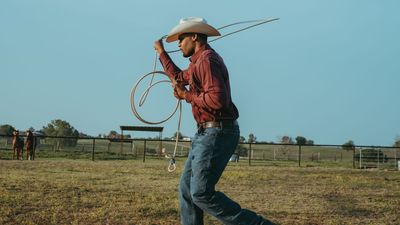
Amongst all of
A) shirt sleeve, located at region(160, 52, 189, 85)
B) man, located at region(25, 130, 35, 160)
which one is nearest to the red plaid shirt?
shirt sleeve, located at region(160, 52, 189, 85)

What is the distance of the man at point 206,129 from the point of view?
3.88 metres

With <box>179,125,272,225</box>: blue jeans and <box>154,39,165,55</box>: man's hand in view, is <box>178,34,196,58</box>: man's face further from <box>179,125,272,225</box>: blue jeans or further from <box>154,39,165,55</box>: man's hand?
<box>179,125,272,225</box>: blue jeans

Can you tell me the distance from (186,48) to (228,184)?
778 centimetres

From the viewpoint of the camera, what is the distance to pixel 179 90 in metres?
4.27

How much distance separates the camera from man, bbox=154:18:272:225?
3883 millimetres

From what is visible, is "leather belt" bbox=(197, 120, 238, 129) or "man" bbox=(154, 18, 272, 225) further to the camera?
"leather belt" bbox=(197, 120, 238, 129)

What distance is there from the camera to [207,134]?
13.1ft

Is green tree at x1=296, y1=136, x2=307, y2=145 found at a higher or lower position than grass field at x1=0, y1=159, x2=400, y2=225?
higher

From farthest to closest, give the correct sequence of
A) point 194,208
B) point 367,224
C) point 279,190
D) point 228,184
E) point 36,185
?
point 228,184 < point 279,190 < point 36,185 < point 367,224 < point 194,208

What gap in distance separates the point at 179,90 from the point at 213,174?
0.76 metres

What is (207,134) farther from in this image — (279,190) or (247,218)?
(279,190)

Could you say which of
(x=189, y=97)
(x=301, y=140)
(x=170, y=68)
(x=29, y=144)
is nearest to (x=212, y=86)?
(x=189, y=97)

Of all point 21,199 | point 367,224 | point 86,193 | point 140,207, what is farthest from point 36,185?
point 367,224

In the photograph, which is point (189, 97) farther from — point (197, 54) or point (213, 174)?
point (213, 174)
